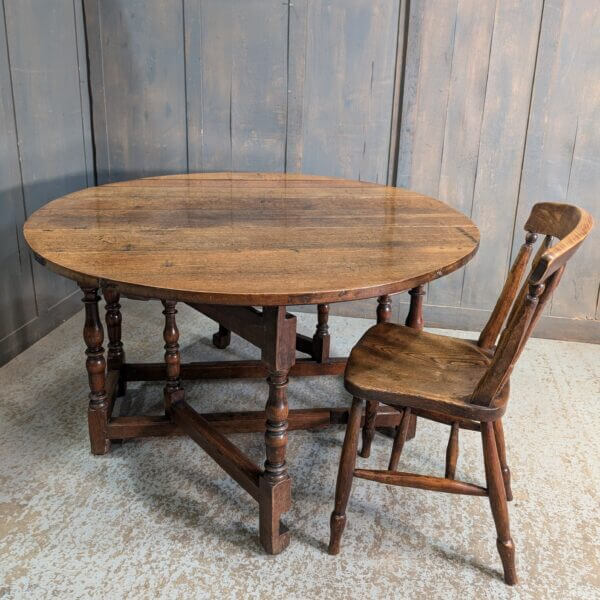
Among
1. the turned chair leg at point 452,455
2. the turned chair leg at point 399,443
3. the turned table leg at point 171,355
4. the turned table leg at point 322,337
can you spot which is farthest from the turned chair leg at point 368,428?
the turned table leg at point 171,355

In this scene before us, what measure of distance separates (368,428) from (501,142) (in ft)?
5.07

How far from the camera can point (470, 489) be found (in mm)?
1620

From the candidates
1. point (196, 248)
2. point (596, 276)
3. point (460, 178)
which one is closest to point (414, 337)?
point (196, 248)

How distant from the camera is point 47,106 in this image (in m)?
2.84

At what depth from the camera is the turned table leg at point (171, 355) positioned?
213 cm

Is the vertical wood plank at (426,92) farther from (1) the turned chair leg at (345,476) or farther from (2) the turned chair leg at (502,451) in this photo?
(1) the turned chair leg at (345,476)

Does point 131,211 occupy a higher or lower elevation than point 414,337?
higher

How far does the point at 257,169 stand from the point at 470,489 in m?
1.99

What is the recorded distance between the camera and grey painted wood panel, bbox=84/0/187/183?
3020 millimetres

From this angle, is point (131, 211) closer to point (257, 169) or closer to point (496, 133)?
point (257, 169)

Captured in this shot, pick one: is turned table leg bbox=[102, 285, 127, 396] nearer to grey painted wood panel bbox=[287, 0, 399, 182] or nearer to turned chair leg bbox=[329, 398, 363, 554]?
turned chair leg bbox=[329, 398, 363, 554]

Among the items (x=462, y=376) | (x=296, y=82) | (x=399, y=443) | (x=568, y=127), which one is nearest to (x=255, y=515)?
(x=399, y=443)

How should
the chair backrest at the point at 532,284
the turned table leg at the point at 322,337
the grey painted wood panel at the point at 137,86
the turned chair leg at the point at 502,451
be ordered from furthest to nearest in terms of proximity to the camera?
1. the grey painted wood panel at the point at 137,86
2. the turned table leg at the point at 322,337
3. the turned chair leg at the point at 502,451
4. the chair backrest at the point at 532,284

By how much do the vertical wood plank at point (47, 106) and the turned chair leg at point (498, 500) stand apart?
6.86 ft
